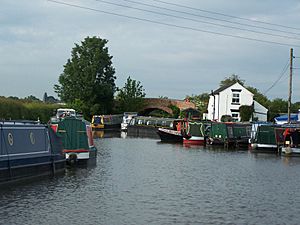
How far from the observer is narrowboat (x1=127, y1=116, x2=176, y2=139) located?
6593 centimetres

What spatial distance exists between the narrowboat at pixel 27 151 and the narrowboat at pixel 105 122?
5063 centimetres

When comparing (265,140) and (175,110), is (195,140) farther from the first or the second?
(175,110)

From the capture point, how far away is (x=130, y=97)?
91000 millimetres

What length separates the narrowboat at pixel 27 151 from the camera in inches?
750

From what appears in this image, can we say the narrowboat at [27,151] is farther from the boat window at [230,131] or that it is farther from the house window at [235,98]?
the house window at [235,98]

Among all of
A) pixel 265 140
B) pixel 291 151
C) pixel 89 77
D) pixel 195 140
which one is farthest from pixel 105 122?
pixel 291 151

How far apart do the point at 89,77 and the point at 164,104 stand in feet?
60.3

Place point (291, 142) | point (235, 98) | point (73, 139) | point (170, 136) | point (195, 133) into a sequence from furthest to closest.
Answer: point (235, 98) → point (170, 136) → point (195, 133) → point (291, 142) → point (73, 139)

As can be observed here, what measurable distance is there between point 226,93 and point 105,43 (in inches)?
817

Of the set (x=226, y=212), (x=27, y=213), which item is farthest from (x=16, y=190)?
(x=226, y=212)

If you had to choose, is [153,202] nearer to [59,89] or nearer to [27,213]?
[27,213]

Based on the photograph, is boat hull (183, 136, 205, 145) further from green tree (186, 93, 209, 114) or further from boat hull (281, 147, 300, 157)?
green tree (186, 93, 209, 114)

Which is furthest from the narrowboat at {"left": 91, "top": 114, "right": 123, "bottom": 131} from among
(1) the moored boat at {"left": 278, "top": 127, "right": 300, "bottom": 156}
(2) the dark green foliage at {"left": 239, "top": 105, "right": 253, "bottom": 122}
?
(1) the moored boat at {"left": 278, "top": 127, "right": 300, "bottom": 156}

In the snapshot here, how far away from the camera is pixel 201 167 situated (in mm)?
28484
